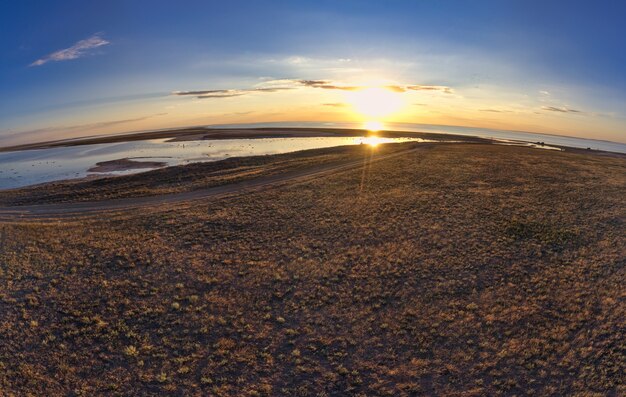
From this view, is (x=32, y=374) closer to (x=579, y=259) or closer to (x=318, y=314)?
(x=318, y=314)

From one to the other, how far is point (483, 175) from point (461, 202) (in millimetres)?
14618

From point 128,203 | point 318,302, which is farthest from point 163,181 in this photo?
point 318,302

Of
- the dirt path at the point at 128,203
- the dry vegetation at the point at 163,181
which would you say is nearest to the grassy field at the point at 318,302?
the dirt path at the point at 128,203

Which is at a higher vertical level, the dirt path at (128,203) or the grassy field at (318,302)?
the dirt path at (128,203)

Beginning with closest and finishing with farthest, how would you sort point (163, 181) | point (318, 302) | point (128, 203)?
1. point (318, 302)
2. point (128, 203)
3. point (163, 181)

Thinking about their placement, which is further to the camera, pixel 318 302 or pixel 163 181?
pixel 163 181

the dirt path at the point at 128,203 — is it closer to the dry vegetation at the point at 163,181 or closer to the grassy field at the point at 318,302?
the dry vegetation at the point at 163,181

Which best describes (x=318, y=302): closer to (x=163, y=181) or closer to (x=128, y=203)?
(x=128, y=203)

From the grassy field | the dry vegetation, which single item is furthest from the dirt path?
the grassy field

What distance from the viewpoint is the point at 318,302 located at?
16391 millimetres

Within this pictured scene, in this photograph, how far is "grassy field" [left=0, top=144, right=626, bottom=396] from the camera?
12.0 metres

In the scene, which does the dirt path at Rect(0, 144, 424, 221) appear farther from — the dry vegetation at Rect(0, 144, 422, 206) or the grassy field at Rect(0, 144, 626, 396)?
the grassy field at Rect(0, 144, 626, 396)

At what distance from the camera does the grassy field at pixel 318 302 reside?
12.0 metres

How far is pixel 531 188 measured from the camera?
1426 inches
